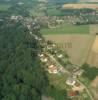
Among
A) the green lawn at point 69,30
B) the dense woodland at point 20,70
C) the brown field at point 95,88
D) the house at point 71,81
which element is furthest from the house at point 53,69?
the green lawn at point 69,30

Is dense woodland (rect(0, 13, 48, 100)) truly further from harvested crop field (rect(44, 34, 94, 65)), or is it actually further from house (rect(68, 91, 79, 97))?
harvested crop field (rect(44, 34, 94, 65))

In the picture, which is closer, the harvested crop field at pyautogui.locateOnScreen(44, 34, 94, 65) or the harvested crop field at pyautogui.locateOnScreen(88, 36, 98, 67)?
the harvested crop field at pyautogui.locateOnScreen(88, 36, 98, 67)

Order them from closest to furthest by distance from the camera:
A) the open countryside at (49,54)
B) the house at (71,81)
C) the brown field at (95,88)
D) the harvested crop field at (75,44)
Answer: the brown field at (95,88), the open countryside at (49,54), the house at (71,81), the harvested crop field at (75,44)

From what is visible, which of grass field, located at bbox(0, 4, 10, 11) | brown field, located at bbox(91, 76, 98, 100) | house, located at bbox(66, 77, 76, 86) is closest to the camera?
brown field, located at bbox(91, 76, 98, 100)

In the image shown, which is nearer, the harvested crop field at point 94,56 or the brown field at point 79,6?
the harvested crop field at point 94,56

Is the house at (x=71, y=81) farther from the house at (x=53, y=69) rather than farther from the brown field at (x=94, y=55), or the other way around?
the brown field at (x=94, y=55)

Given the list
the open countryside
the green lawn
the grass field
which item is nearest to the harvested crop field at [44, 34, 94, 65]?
the open countryside

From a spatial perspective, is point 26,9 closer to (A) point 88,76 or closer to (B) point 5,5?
(B) point 5,5

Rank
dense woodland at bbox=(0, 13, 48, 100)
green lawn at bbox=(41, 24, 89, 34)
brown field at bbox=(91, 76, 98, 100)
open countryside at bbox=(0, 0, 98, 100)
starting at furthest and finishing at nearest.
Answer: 1. green lawn at bbox=(41, 24, 89, 34)
2. open countryside at bbox=(0, 0, 98, 100)
3. brown field at bbox=(91, 76, 98, 100)
4. dense woodland at bbox=(0, 13, 48, 100)
